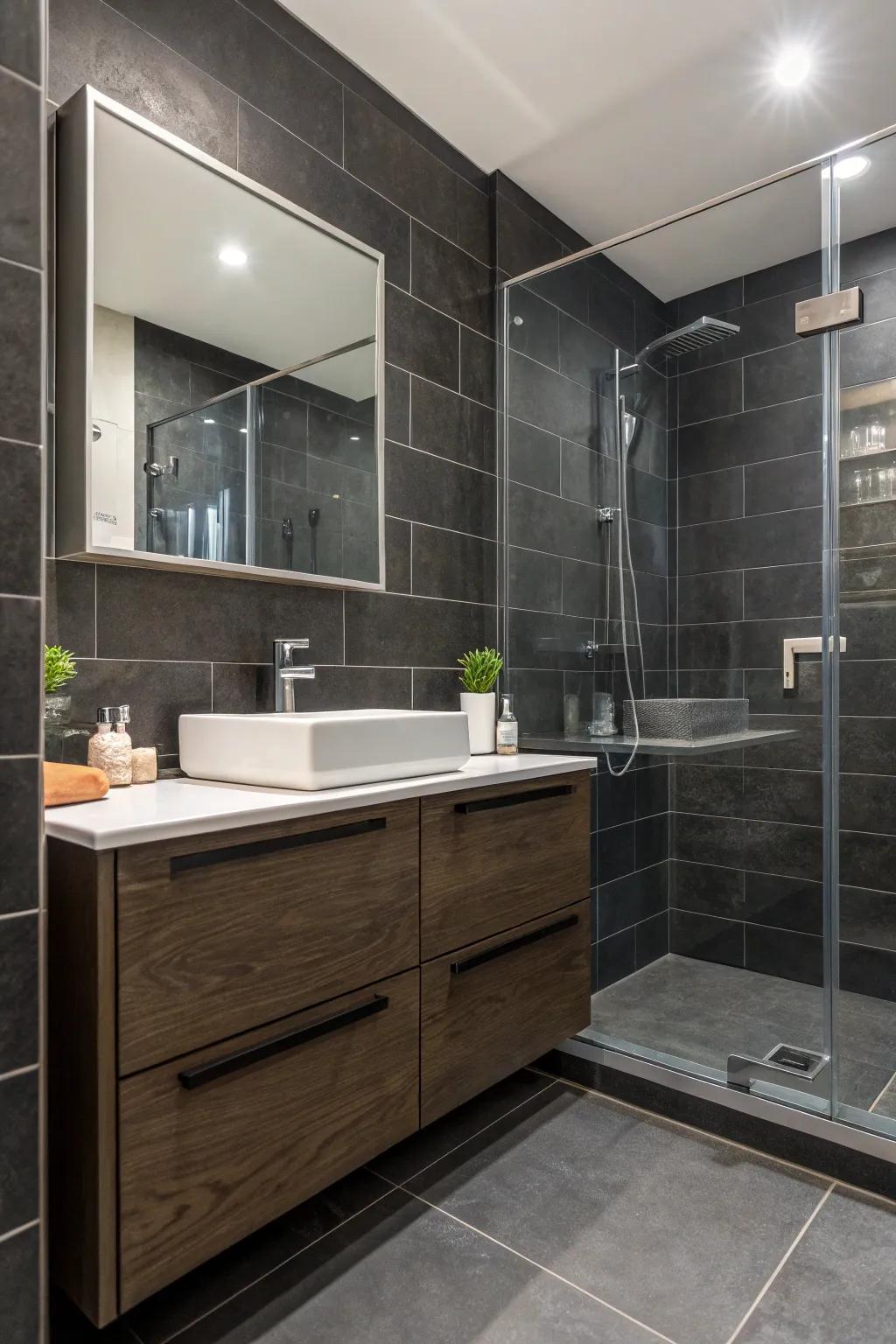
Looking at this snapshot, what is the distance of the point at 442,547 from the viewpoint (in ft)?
7.80

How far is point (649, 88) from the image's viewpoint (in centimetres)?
221

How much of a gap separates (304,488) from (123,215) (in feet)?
2.10

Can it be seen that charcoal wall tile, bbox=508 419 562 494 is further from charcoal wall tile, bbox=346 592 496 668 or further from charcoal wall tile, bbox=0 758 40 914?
charcoal wall tile, bbox=0 758 40 914

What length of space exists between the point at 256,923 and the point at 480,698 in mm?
1113

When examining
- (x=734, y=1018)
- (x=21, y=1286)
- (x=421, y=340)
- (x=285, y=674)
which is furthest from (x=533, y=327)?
(x=21, y=1286)

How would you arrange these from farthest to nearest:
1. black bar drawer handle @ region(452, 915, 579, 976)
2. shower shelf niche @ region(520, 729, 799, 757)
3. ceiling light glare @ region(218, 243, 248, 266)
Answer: shower shelf niche @ region(520, 729, 799, 757)
ceiling light glare @ region(218, 243, 248, 266)
black bar drawer handle @ region(452, 915, 579, 976)

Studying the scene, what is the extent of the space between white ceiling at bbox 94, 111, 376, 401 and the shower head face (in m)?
0.73

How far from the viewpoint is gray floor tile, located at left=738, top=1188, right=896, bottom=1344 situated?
1.29m

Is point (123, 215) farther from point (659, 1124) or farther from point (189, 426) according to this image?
point (659, 1124)

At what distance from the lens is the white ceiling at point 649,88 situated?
6.44 feet

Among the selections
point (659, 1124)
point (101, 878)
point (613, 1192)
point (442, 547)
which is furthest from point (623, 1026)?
point (101, 878)

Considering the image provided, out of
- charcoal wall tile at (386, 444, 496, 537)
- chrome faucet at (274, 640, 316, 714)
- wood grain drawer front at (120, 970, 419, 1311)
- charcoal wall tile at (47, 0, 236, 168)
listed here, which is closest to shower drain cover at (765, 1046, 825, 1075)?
wood grain drawer front at (120, 970, 419, 1311)

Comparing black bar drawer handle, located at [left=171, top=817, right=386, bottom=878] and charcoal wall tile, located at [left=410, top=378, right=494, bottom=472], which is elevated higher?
charcoal wall tile, located at [left=410, top=378, right=494, bottom=472]

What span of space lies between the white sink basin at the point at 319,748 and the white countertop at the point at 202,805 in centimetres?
2
